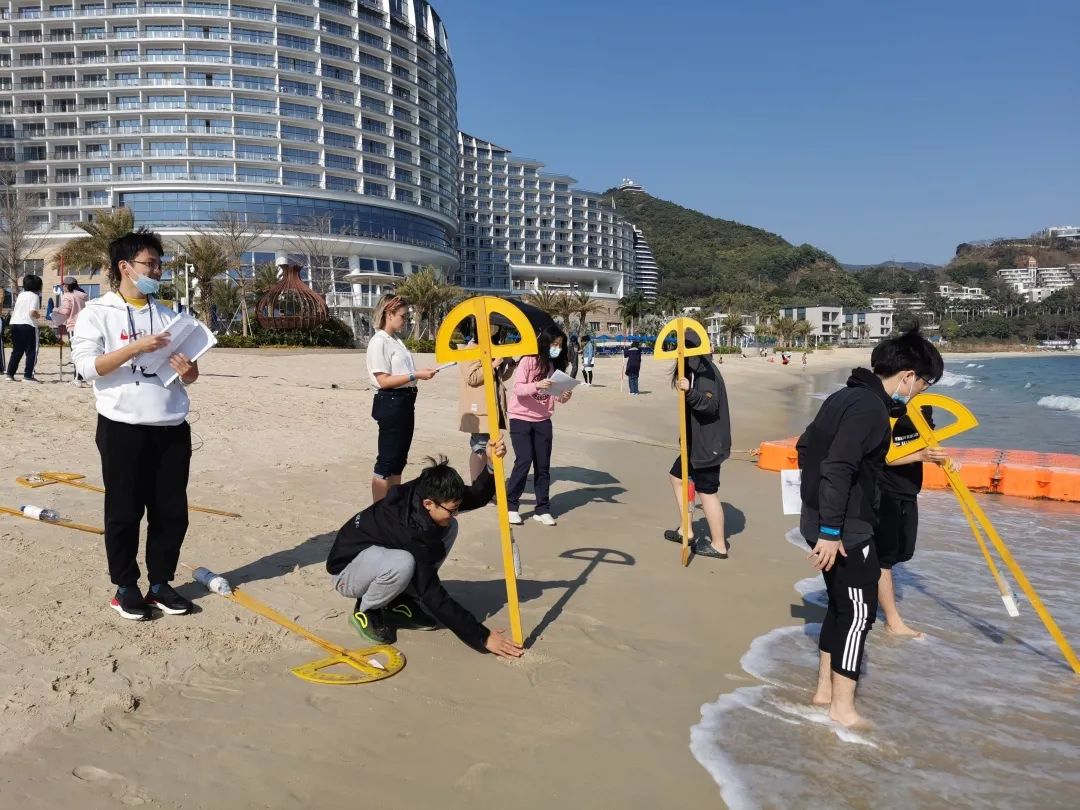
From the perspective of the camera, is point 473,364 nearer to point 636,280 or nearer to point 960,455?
point 960,455

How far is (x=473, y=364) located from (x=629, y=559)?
6.88 feet

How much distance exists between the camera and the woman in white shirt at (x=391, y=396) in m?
5.54

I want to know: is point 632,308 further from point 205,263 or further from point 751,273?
point 751,273

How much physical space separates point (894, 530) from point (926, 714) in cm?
94

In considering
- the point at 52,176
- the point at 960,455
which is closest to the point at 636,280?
the point at 52,176

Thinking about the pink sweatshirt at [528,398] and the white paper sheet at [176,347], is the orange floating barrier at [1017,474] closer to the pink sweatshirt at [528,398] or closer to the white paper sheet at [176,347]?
the pink sweatshirt at [528,398]

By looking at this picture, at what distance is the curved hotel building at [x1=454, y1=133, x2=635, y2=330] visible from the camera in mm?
115625

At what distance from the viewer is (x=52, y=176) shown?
70438 mm

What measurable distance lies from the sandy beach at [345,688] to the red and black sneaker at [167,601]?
7 cm

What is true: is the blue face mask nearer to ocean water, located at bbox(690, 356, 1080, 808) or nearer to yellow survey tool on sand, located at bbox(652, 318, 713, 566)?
yellow survey tool on sand, located at bbox(652, 318, 713, 566)

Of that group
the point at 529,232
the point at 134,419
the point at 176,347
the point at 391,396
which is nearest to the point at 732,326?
the point at 529,232

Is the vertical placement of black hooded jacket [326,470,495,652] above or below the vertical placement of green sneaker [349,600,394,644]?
above


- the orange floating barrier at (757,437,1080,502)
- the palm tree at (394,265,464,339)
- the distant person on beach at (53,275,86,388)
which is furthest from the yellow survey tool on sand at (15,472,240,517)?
the palm tree at (394,265,464,339)

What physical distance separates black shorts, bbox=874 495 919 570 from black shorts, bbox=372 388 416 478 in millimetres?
3255
